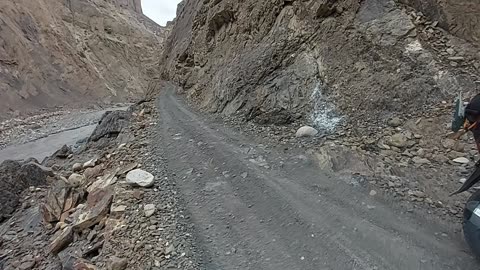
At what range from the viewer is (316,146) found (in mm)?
6410

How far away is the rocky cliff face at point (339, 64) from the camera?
6.61 m

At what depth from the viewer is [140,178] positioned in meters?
5.81

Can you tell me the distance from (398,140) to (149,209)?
405 cm

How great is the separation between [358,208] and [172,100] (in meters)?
10.3

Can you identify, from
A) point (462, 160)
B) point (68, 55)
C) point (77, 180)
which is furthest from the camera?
point (68, 55)

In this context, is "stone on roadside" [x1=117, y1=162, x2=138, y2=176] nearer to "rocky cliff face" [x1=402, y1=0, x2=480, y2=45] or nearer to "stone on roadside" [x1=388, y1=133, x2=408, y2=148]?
"stone on roadside" [x1=388, y1=133, x2=408, y2=148]

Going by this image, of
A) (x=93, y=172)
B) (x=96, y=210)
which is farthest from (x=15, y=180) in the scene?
(x=96, y=210)

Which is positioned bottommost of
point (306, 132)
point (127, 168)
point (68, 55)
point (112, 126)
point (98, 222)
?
point (68, 55)

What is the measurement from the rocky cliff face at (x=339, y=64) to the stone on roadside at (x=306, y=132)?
0.73ft

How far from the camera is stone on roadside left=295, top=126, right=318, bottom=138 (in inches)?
271

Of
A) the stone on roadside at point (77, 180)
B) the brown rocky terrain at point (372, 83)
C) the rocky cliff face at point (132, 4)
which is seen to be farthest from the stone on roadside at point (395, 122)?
the rocky cliff face at point (132, 4)

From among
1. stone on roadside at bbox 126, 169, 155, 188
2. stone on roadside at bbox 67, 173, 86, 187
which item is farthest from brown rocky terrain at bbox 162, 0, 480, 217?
stone on roadside at bbox 67, 173, 86, 187

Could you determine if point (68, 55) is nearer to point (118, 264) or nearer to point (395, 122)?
point (395, 122)

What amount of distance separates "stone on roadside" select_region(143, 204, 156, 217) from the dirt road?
1.68ft
